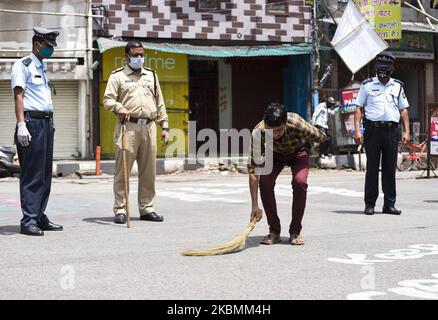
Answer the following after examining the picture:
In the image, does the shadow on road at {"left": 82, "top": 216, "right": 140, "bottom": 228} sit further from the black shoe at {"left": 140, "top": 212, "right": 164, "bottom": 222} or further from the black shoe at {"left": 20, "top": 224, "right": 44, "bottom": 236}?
the black shoe at {"left": 20, "top": 224, "right": 44, "bottom": 236}

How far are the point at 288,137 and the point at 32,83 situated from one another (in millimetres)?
2755

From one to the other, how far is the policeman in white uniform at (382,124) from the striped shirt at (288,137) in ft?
9.78

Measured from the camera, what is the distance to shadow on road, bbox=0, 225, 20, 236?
8.33 m

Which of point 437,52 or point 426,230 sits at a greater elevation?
point 437,52

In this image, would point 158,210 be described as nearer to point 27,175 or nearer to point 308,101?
point 27,175

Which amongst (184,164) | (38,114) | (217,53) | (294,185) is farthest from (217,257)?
(217,53)

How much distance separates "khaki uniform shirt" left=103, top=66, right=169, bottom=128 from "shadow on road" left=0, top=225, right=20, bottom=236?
5.57 ft

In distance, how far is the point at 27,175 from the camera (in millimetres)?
8203

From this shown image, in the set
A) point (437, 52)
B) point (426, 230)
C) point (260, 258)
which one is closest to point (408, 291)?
point (260, 258)

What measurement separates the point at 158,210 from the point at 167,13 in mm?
12364

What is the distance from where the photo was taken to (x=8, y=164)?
18.8 metres

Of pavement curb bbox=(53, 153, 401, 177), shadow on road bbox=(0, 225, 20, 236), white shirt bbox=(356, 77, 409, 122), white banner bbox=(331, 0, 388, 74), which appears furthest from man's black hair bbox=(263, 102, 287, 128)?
white banner bbox=(331, 0, 388, 74)

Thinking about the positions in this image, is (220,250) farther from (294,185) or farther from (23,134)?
(23,134)

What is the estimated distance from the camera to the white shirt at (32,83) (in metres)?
8.16
